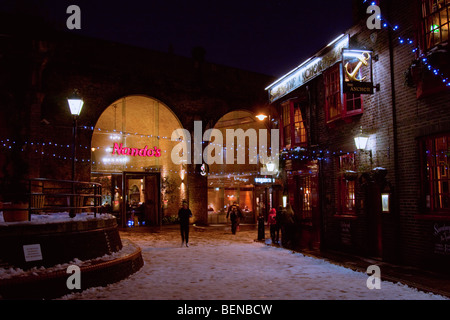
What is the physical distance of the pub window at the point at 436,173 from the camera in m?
9.70

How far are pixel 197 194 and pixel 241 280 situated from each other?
52.0ft

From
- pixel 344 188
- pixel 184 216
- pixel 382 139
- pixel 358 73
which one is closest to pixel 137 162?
pixel 184 216

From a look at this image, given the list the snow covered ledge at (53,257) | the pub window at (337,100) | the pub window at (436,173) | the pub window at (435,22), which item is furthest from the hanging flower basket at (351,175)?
the snow covered ledge at (53,257)

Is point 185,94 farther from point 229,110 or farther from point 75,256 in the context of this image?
point 75,256

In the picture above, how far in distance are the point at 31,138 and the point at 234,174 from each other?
12964mm

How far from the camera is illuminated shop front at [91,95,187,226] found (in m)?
22.2

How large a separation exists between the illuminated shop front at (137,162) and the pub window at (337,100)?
12.1 metres

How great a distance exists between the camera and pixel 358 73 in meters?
12.9

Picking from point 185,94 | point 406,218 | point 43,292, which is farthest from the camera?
point 185,94

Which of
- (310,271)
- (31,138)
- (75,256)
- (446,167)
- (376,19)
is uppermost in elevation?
(376,19)

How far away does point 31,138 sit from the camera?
18391mm

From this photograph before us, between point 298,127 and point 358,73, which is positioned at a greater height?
point 358,73

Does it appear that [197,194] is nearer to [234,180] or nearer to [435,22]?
[234,180]
